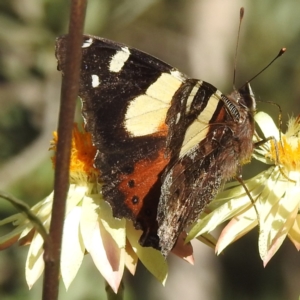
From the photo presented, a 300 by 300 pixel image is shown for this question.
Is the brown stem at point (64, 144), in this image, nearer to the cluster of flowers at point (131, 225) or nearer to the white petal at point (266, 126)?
the cluster of flowers at point (131, 225)

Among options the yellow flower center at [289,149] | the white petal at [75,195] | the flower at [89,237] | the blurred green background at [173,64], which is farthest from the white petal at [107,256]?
the blurred green background at [173,64]

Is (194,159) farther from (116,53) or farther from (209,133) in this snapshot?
(116,53)

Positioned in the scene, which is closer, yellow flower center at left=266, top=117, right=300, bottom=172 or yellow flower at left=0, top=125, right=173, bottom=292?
yellow flower at left=0, top=125, right=173, bottom=292

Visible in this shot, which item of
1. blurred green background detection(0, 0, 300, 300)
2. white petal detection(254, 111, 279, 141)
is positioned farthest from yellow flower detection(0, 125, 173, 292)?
blurred green background detection(0, 0, 300, 300)

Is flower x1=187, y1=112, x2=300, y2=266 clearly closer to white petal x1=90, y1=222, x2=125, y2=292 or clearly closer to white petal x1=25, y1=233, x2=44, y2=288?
white petal x1=90, y1=222, x2=125, y2=292

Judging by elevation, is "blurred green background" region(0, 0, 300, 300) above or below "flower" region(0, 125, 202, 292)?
below

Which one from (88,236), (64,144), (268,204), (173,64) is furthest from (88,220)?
(173,64)
